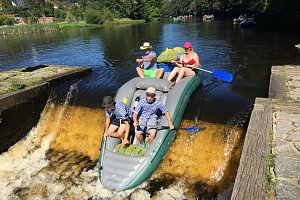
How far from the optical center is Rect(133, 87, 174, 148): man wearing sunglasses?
7020 millimetres

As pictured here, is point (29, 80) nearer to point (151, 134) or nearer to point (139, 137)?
point (139, 137)

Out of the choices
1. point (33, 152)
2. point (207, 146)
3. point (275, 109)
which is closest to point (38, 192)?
point (33, 152)

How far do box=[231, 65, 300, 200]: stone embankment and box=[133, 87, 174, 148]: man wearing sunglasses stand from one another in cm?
211

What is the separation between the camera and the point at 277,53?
56.0ft

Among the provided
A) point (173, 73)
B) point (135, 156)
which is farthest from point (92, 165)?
point (173, 73)

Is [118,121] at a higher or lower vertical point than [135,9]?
lower

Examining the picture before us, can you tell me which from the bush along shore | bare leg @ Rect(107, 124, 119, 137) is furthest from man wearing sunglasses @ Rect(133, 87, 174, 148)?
the bush along shore

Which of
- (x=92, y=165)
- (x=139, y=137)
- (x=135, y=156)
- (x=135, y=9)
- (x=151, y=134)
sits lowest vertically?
(x=92, y=165)

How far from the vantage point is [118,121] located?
720 centimetres

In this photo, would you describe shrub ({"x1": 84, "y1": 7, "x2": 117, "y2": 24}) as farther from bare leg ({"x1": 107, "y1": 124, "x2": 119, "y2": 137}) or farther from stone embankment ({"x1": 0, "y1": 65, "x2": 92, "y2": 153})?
bare leg ({"x1": 107, "y1": 124, "x2": 119, "y2": 137})

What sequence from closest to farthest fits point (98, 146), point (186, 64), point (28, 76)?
1. point (98, 146)
2. point (186, 64)
3. point (28, 76)

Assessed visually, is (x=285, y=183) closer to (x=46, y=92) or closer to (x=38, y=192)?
(x=38, y=192)

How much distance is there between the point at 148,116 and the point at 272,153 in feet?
9.93

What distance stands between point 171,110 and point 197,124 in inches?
35.8
